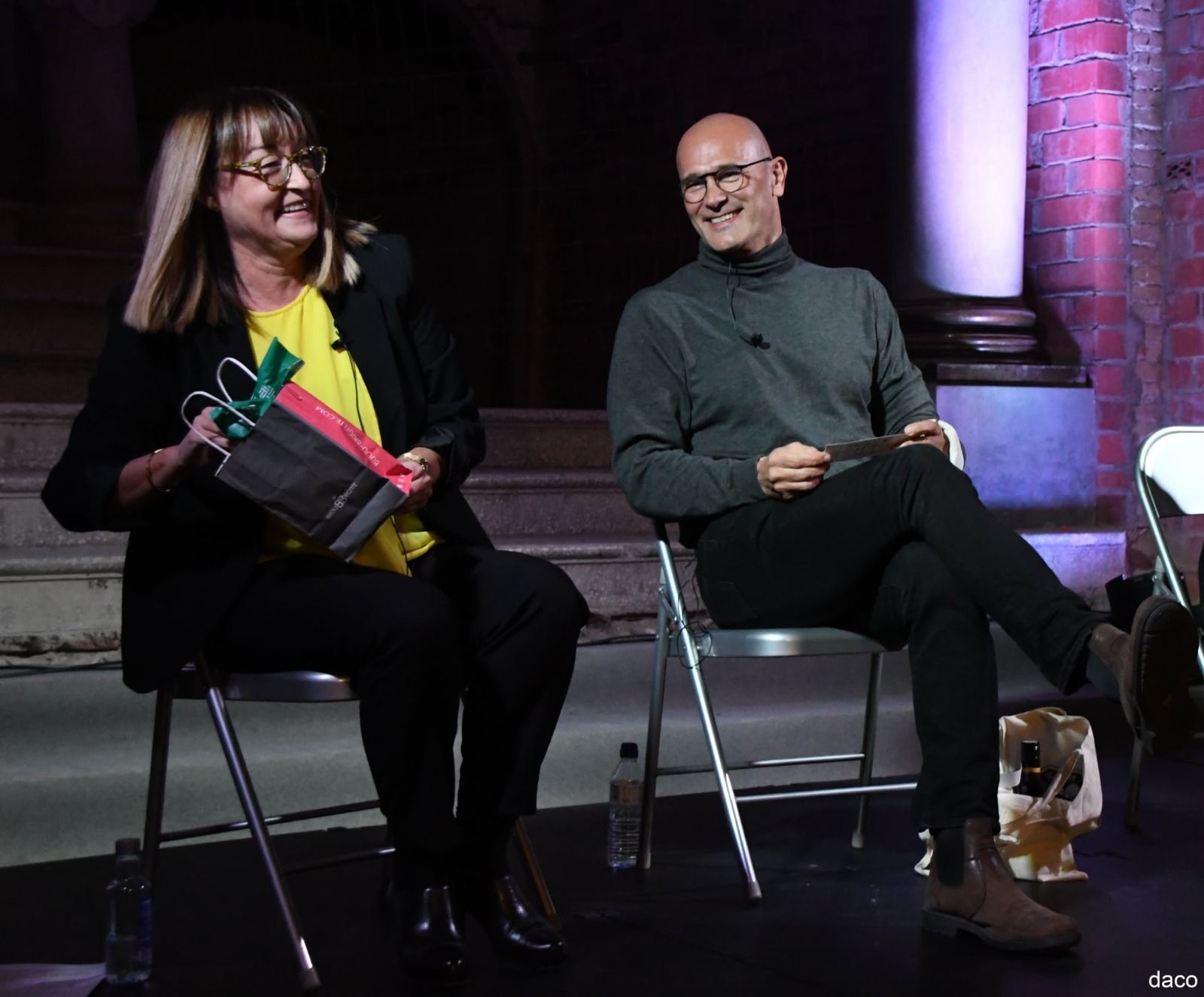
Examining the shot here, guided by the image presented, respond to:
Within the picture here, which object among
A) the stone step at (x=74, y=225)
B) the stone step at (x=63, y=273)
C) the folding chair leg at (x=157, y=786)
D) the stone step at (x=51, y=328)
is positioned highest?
the stone step at (x=74, y=225)

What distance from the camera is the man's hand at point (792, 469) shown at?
2.49 meters

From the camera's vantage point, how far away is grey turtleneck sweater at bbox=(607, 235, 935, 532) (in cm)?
271

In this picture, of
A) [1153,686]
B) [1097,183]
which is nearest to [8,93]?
[1097,183]

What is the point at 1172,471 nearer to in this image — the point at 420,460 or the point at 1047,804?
the point at 1047,804

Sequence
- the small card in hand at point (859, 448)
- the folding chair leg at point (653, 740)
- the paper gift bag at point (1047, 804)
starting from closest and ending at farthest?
the small card in hand at point (859, 448), the paper gift bag at point (1047, 804), the folding chair leg at point (653, 740)

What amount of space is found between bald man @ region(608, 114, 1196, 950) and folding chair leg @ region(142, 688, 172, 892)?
2.74 feet

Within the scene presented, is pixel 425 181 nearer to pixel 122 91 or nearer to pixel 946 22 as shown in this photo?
pixel 122 91

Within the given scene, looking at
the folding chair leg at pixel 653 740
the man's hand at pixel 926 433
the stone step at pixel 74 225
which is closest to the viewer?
the man's hand at pixel 926 433

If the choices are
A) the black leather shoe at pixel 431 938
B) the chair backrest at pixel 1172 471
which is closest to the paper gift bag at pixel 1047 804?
the chair backrest at pixel 1172 471

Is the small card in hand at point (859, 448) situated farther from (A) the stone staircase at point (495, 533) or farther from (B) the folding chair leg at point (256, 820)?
(A) the stone staircase at point (495, 533)

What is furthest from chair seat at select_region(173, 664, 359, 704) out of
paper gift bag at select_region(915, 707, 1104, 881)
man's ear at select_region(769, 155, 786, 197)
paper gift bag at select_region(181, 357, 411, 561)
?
man's ear at select_region(769, 155, 786, 197)

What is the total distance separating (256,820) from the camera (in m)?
2.17

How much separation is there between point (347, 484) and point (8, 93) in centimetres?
515

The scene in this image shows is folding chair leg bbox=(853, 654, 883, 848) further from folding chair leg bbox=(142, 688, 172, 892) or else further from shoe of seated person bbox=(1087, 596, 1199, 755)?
folding chair leg bbox=(142, 688, 172, 892)
